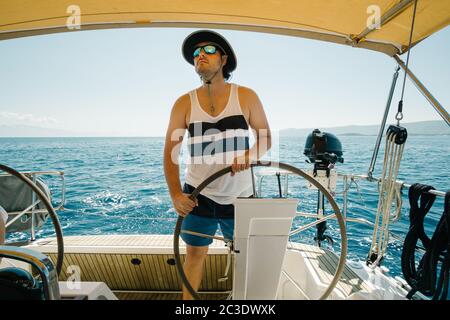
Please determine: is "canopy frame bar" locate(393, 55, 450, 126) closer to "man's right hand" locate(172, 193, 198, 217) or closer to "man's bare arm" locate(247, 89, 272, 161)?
"man's bare arm" locate(247, 89, 272, 161)

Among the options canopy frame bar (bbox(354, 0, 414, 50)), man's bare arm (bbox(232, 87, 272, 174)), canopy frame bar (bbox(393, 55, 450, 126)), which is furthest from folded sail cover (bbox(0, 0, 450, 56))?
man's bare arm (bbox(232, 87, 272, 174))

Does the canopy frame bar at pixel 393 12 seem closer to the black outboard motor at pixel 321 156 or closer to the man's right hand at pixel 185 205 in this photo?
the black outboard motor at pixel 321 156

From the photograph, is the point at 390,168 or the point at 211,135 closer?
the point at 211,135

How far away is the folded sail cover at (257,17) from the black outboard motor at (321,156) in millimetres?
826

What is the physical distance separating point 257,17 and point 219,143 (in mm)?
806

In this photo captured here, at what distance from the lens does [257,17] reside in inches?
53.1

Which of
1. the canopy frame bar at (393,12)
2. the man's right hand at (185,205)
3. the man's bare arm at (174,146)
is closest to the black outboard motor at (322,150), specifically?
the canopy frame bar at (393,12)

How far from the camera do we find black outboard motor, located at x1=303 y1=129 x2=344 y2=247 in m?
1.95

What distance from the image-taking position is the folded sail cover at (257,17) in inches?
46.7

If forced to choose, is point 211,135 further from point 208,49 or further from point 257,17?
point 257,17

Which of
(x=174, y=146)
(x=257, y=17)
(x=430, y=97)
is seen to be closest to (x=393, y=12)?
(x=430, y=97)

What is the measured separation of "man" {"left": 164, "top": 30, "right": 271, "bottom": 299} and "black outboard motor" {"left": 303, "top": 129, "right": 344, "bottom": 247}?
1.03 meters
